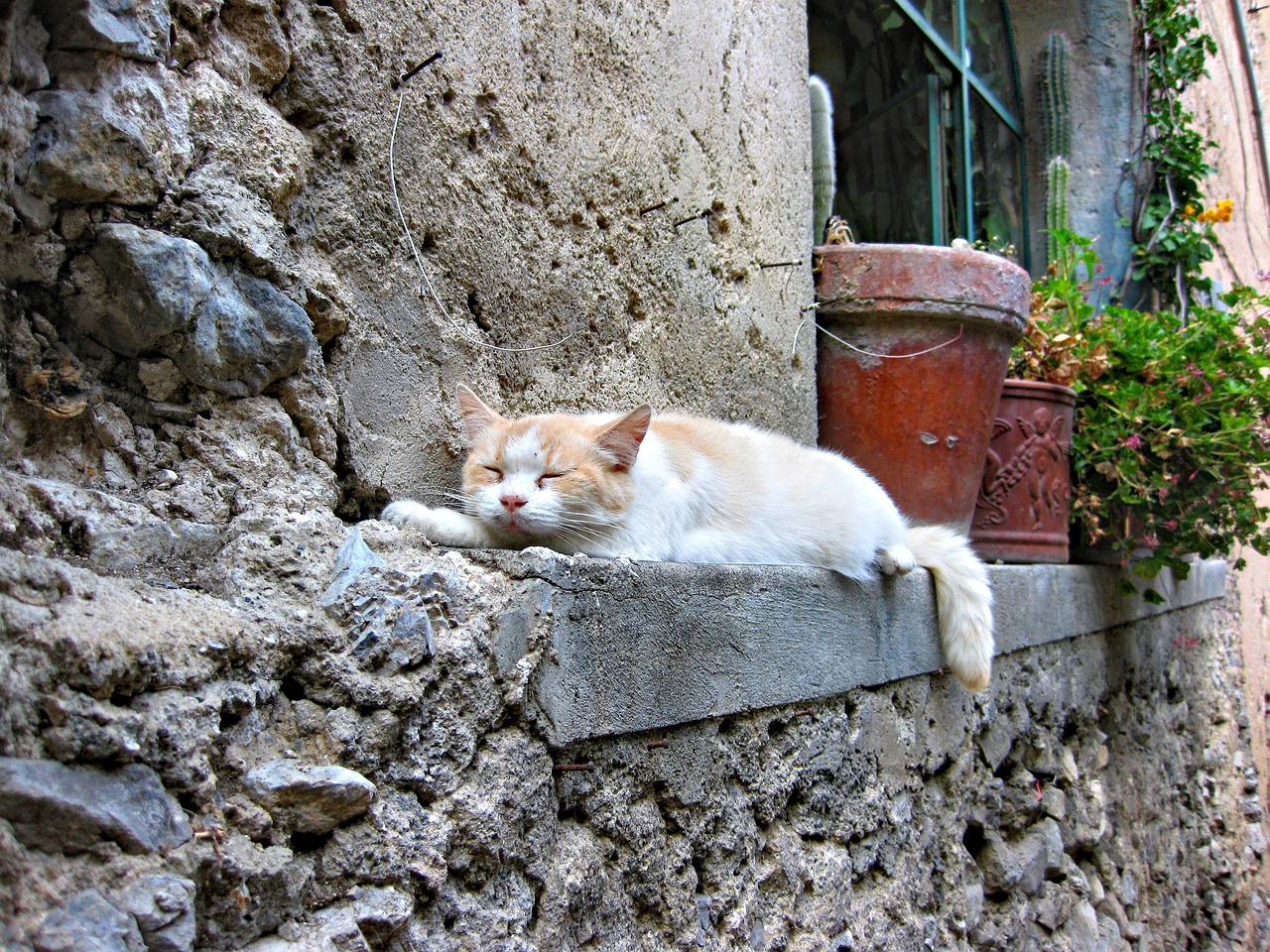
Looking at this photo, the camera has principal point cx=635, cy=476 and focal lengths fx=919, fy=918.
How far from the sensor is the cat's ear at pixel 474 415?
1.50 metres

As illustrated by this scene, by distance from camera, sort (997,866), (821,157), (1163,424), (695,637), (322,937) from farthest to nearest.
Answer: (1163,424) → (821,157) → (997,866) → (695,637) → (322,937)

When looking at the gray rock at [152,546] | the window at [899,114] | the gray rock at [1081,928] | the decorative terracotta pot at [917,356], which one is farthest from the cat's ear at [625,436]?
the window at [899,114]

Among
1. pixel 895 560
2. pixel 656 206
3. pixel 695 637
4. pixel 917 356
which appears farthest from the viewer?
pixel 917 356

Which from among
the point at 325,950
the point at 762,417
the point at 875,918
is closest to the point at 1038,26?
the point at 762,417

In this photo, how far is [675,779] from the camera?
1.46 m

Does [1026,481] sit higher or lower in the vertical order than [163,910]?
higher

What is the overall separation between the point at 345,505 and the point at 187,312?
1.28 ft

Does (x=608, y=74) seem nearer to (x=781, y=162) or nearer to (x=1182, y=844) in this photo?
(x=781, y=162)

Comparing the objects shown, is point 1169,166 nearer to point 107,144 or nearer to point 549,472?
point 549,472

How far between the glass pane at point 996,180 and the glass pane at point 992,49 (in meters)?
0.17

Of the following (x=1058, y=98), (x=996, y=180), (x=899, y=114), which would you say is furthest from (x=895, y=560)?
(x=1058, y=98)

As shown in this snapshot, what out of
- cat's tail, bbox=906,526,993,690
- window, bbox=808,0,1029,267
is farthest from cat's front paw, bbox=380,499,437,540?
window, bbox=808,0,1029,267

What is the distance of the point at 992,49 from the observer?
15.8 ft

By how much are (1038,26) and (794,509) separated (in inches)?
170
